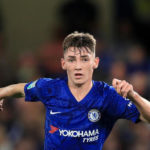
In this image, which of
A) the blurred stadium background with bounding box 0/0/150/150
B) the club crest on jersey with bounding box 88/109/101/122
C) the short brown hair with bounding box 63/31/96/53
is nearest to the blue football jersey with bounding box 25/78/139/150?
the club crest on jersey with bounding box 88/109/101/122

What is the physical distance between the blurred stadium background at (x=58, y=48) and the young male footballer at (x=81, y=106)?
9.59 feet

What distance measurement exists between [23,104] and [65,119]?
12.4 feet

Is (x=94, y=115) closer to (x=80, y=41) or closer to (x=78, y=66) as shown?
(x=78, y=66)

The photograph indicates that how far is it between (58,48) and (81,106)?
448 centimetres

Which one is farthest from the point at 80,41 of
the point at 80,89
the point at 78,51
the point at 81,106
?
the point at 81,106

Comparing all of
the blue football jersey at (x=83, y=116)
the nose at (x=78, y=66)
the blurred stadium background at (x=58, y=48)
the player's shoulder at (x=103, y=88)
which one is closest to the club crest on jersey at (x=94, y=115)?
the blue football jersey at (x=83, y=116)

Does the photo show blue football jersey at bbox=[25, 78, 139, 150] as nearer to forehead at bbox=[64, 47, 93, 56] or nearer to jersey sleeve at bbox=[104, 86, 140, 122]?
jersey sleeve at bbox=[104, 86, 140, 122]

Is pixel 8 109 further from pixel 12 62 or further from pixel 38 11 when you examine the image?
pixel 38 11

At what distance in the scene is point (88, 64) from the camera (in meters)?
5.11

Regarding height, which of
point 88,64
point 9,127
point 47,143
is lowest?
point 9,127

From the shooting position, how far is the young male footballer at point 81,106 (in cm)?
511

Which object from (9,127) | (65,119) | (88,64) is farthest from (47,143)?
(9,127)

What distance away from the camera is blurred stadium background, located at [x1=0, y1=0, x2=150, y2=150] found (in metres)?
8.31

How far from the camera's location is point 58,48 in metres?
9.53
